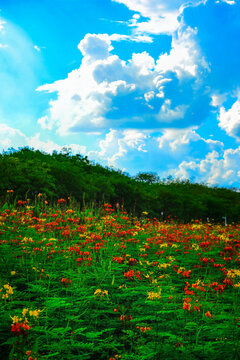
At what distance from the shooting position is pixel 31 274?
566cm

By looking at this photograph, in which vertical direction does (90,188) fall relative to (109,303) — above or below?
above

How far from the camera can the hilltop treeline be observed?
43.5ft

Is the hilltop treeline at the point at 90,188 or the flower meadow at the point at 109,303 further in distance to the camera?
the hilltop treeline at the point at 90,188

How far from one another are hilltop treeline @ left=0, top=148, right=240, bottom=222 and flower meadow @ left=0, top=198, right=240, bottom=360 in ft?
16.3

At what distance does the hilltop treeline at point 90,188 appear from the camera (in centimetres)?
1326

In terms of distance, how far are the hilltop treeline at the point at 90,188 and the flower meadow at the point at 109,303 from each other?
4.96 metres

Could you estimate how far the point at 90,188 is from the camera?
52.1 feet

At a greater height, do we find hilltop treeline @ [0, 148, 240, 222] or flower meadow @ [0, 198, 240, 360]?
hilltop treeline @ [0, 148, 240, 222]

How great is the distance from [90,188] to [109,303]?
1129 cm

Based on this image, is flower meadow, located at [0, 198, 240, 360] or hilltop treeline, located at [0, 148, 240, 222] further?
hilltop treeline, located at [0, 148, 240, 222]

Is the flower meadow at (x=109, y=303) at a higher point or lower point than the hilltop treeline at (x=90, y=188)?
→ lower

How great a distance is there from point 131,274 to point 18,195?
9.27 metres

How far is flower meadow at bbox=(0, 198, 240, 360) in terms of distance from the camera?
3.42 m

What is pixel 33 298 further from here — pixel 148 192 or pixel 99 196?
pixel 148 192
